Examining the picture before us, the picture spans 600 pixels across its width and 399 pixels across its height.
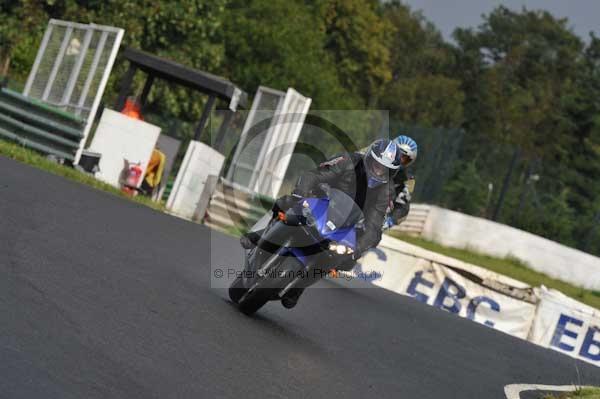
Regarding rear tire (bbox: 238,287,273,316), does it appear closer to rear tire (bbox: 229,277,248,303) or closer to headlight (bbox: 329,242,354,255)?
rear tire (bbox: 229,277,248,303)

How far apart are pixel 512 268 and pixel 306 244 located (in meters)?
19.6

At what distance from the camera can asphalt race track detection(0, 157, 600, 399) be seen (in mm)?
6172

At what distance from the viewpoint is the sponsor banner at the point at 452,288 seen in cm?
1978

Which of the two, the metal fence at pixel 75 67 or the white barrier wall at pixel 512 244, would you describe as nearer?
the metal fence at pixel 75 67

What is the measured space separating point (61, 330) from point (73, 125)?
14598 millimetres

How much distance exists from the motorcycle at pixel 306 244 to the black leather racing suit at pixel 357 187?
0.09 metres

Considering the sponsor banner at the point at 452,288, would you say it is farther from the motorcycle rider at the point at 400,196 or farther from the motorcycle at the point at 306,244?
the motorcycle at the point at 306,244

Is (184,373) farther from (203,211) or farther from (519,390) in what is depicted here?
(203,211)

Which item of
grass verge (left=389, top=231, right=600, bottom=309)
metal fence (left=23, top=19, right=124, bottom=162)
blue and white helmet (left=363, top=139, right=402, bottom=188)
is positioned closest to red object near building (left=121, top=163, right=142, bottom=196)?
metal fence (left=23, top=19, right=124, bottom=162)

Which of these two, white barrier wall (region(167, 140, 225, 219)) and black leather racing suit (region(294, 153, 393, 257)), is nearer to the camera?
black leather racing suit (region(294, 153, 393, 257))

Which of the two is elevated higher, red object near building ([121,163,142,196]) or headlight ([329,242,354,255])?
headlight ([329,242,354,255])

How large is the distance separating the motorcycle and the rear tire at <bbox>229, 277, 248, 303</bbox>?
1.17 feet

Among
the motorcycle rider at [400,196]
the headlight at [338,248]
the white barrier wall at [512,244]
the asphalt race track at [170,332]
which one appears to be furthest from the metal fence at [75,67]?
the headlight at [338,248]

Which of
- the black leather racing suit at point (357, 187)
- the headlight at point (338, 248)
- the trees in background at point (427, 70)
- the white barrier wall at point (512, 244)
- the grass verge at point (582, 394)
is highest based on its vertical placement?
the trees in background at point (427, 70)
